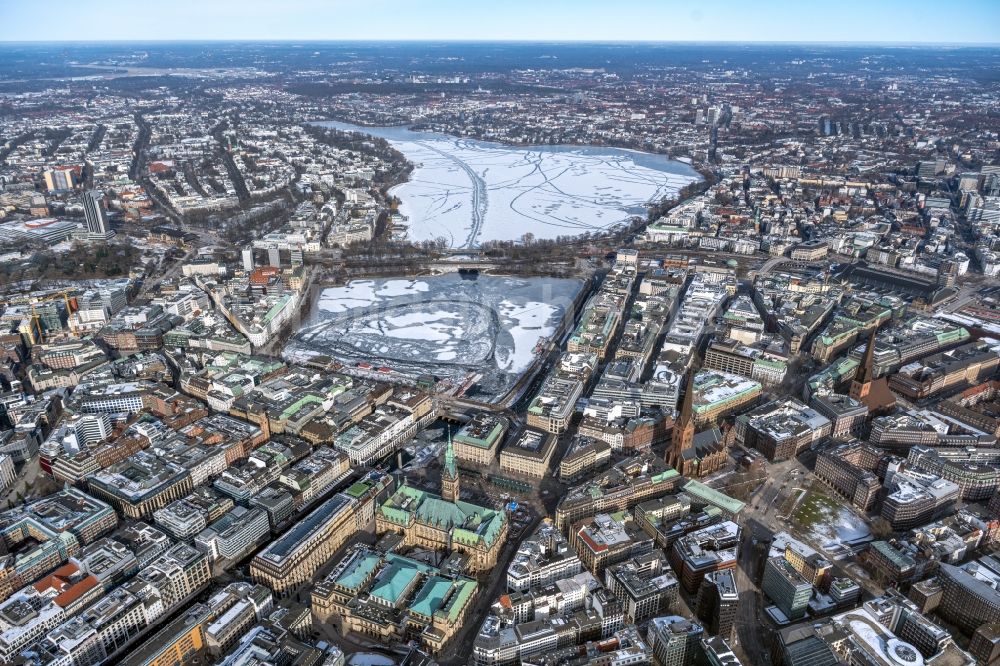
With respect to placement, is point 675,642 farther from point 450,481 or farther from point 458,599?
point 450,481

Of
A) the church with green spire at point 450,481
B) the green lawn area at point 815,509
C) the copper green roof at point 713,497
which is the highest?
the church with green spire at point 450,481

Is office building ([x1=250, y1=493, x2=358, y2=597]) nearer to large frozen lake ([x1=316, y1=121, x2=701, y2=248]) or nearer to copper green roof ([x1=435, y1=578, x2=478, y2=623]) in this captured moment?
copper green roof ([x1=435, y1=578, x2=478, y2=623])

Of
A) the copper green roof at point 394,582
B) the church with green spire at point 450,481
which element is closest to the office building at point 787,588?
the church with green spire at point 450,481

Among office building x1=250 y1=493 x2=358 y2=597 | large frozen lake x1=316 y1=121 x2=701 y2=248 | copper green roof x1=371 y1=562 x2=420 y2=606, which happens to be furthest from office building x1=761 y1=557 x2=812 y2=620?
large frozen lake x1=316 y1=121 x2=701 y2=248

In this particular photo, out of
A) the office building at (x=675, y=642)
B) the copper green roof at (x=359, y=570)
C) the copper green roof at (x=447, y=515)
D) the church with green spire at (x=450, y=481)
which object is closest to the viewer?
the office building at (x=675, y=642)

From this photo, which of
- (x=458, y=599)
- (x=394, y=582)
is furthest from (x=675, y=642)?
(x=394, y=582)

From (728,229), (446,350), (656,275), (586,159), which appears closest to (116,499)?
(446,350)

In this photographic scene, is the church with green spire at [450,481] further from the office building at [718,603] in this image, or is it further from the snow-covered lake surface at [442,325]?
the snow-covered lake surface at [442,325]
